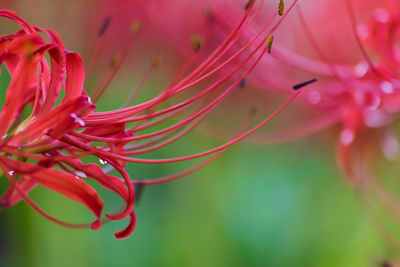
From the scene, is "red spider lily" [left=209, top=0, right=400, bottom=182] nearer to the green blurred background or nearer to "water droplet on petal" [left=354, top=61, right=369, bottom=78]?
"water droplet on petal" [left=354, top=61, right=369, bottom=78]

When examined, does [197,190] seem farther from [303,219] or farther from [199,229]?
[303,219]

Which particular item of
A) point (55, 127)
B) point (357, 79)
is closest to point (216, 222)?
point (357, 79)

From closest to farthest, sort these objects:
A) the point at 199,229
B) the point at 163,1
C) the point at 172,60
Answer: the point at 163,1 < the point at 199,229 < the point at 172,60

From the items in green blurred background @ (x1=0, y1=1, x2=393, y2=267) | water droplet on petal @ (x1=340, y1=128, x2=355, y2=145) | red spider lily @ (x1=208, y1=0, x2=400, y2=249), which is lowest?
green blurred background @ (x1=0, y1=1, x2=393, y2=267)

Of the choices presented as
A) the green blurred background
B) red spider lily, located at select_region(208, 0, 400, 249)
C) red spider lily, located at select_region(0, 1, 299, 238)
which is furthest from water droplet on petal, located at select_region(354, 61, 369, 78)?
the green blurred background

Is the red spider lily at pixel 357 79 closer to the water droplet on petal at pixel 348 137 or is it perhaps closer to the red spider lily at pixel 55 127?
the water droplet on petal at pixel 348 137

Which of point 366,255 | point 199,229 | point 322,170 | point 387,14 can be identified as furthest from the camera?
point 322,170

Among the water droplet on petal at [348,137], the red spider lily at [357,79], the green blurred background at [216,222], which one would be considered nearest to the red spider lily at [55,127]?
the red spider lily at [357,79]

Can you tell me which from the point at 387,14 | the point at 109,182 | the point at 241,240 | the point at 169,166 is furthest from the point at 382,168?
the point at 109,182
